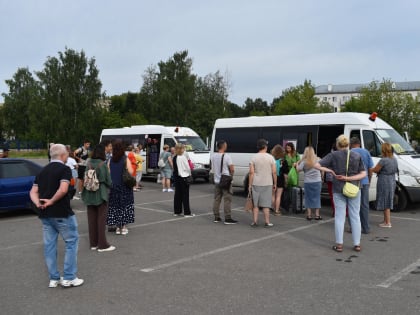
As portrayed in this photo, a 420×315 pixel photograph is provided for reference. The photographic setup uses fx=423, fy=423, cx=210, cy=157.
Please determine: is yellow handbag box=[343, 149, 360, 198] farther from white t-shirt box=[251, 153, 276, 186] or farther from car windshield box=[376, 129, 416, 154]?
car windshield box=[376, 129, 416, 154]

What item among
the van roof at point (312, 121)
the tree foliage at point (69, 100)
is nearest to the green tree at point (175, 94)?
the tree foliage at point (69, 100)

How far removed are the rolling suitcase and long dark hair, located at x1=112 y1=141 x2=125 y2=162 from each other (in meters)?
4.42

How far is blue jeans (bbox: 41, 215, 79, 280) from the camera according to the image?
4730 millimetres

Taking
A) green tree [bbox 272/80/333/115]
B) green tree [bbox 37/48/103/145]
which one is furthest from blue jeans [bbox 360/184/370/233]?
green tree [bbox 272/80/333/115]

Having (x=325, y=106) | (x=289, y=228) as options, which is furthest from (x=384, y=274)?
(x=325, y=106)

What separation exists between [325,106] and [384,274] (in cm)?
5522

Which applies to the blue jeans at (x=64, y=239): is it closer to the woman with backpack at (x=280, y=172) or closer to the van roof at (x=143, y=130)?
the woman with backpack at (x=280, y=172)

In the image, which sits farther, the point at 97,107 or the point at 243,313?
the point at 97,107

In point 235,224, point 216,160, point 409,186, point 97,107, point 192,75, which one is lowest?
point 235,224

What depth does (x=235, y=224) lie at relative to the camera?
8766 mm

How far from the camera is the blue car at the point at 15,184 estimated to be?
31.8 feet

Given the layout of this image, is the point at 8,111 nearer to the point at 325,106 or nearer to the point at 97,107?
the point at 97,107

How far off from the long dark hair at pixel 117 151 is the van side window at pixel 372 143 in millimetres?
6213

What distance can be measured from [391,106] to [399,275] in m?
45.6
